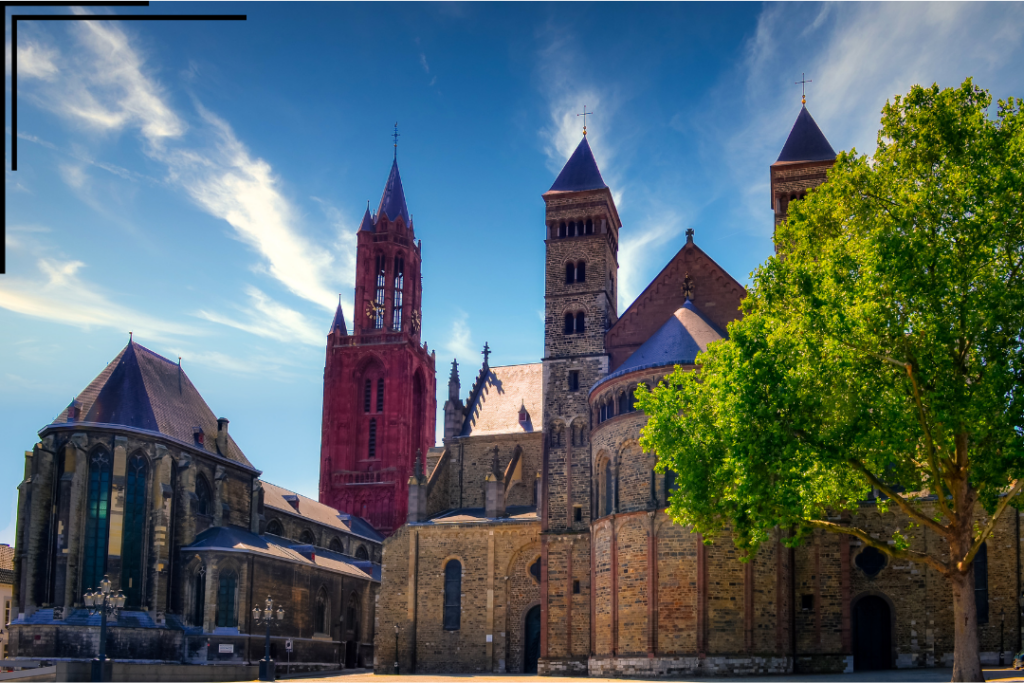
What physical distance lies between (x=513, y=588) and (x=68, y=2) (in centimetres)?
4741

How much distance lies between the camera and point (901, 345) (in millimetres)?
23391

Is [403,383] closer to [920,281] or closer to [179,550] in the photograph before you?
[179,550]

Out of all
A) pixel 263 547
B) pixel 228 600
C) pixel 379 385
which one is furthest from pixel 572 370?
pixel 379 385

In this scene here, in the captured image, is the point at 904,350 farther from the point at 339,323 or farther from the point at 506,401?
the point at 339,323

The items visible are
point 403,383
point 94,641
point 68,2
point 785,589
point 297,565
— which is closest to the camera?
point 68,2

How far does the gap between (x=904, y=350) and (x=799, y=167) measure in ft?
83.5

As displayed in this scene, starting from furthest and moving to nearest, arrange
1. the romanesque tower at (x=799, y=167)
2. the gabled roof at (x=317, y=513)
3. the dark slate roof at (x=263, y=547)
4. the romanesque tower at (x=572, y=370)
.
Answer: the gabled roof at (x=317, y=513) < the dark slate roof at (x=263, y=547) < the romanesque tower at (x=799, y=167) < the romanesque tower at (x=572, y=370)

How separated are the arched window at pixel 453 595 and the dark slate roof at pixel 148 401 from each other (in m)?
16.2

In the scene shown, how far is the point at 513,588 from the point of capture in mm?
49000

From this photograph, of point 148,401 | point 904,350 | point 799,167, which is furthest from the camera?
point 148,401

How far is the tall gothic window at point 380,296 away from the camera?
89750 millimetres

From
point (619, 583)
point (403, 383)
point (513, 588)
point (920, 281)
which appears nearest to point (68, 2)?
point (920, 281)

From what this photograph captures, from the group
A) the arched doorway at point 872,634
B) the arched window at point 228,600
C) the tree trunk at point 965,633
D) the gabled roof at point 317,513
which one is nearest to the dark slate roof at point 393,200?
the gabled roof at point 317,513

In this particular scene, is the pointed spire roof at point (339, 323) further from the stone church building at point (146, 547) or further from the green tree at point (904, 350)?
the green tree at point (904, 350)
